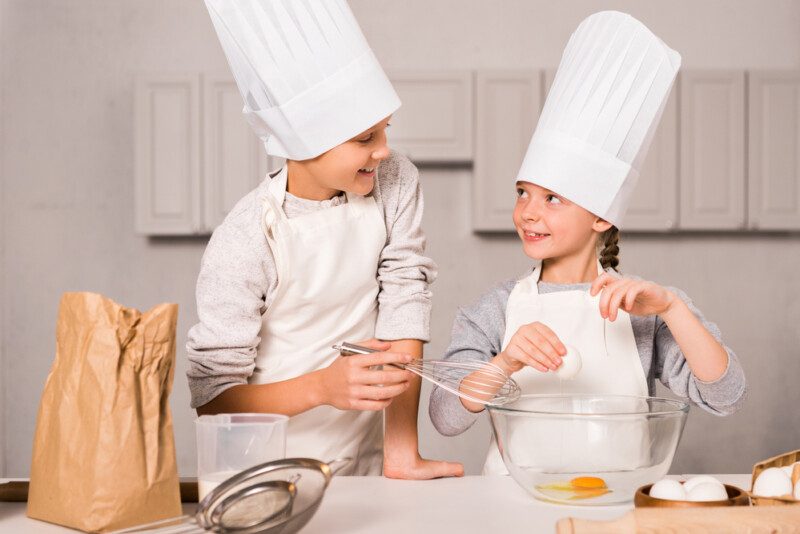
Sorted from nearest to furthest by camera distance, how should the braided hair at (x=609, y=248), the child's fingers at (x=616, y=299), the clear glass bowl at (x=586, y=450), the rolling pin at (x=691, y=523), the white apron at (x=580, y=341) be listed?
the rolling pin at (x=691, y=523)
the clear glass bowl at (x=586, y=450)
the child's fingers at (x=616, y=299)
the white apron at (x=580, y=341)
the braided hair at (x=609, y=248)

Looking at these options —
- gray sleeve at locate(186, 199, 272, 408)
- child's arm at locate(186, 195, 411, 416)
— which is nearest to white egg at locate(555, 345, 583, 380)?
child's arm at locate(186, 195, 411, 416)

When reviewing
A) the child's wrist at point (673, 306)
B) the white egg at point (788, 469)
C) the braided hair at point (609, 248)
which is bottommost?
the white egg at point (788, 469)

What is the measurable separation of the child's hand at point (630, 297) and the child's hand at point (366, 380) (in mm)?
295

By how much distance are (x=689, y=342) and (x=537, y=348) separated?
0.24 m

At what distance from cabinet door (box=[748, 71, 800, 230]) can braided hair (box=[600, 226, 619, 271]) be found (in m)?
1.57

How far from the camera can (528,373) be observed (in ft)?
4.61

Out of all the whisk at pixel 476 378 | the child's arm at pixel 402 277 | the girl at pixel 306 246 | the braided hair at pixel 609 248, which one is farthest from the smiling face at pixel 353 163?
the braided hair at pixel 609 248

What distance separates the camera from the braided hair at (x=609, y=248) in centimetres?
153

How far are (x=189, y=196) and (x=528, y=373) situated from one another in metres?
1.76

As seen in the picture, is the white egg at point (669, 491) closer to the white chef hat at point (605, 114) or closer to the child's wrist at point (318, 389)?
the child's wrist at point (318, 389)

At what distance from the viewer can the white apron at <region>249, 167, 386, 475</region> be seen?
131cm

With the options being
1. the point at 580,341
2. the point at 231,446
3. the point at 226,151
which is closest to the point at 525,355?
the point at 580,341

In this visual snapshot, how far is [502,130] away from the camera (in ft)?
9.35

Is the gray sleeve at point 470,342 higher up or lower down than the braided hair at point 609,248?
lower down
